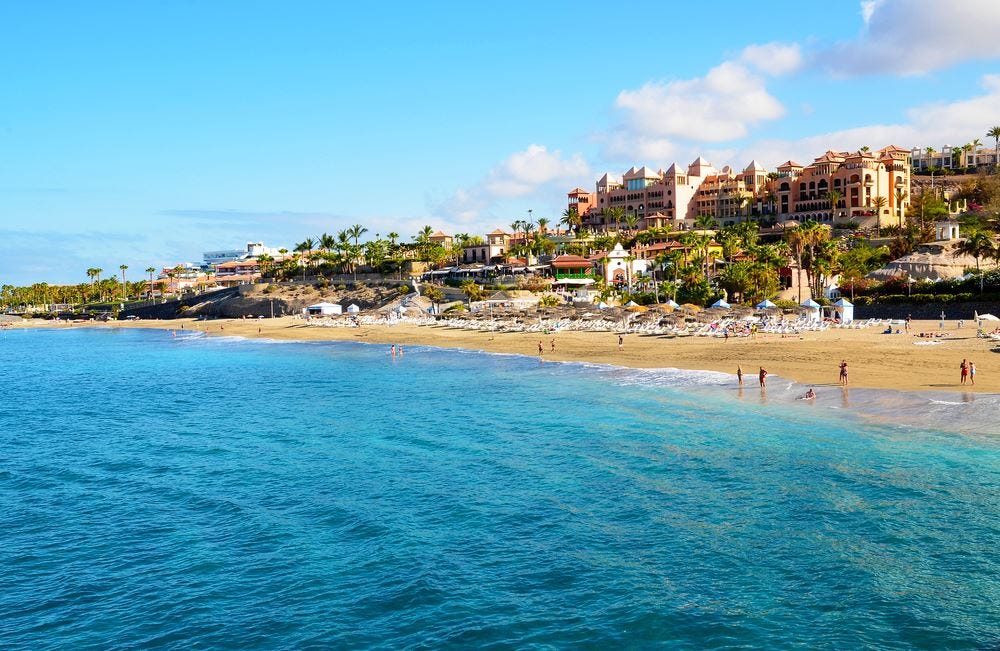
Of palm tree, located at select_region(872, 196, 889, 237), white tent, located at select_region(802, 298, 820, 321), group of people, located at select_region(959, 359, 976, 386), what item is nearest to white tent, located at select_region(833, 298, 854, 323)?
white tent, located at select_region(802, 298, 820, 321)

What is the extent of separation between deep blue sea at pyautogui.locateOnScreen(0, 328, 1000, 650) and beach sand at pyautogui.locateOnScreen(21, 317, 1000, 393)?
4.59 metres

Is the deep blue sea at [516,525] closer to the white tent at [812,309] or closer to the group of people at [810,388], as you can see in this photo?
the group of people at [810,388]

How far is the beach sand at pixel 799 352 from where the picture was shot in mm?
36156

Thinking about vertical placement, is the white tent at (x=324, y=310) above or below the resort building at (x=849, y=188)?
below

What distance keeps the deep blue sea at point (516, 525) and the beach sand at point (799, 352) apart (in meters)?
4.59

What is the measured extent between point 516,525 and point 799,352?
3172 centimetres

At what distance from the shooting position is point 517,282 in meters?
90.6

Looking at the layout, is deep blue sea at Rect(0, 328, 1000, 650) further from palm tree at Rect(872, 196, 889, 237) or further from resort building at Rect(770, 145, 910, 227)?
resort building at Rect(770, 145, 910, 227)

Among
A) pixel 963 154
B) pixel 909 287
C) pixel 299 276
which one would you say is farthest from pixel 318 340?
pixel 963 154

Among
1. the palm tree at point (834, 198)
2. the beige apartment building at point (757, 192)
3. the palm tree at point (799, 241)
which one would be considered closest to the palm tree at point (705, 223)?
the beige apartment building at point (757, 192)

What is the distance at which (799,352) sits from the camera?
44.9 m

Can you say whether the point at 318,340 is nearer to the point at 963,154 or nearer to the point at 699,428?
the point at 699,428

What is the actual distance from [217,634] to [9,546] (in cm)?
797

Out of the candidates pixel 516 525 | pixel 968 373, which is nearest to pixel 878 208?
pixel 968 373
